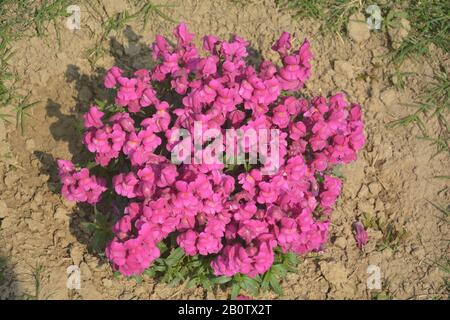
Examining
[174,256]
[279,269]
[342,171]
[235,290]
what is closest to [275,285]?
[279,269]

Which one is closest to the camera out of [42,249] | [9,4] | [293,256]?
[293,256]

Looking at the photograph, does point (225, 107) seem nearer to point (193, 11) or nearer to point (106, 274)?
point (106, 274)

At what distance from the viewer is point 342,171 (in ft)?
14.6

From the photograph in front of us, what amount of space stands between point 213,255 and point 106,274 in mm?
750

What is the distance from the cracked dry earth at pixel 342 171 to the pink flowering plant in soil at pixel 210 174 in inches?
16.5

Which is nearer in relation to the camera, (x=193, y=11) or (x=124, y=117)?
(x=124, y=117)

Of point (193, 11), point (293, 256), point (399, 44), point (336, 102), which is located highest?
point (193, 11)

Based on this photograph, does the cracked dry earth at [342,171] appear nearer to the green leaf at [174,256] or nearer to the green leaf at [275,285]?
the green leaf at [275,285]

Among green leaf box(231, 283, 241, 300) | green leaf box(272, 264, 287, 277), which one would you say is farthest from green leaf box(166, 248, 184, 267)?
green leaf box(272, 264, 287, 277)

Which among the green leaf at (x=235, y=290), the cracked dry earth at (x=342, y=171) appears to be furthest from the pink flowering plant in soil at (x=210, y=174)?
the cracked dry earth at (x=342, y=171)

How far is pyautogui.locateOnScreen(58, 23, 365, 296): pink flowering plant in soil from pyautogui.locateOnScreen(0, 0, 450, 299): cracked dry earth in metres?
0.42

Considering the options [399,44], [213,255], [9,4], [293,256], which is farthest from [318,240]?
[9,4]

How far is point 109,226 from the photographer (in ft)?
12.3

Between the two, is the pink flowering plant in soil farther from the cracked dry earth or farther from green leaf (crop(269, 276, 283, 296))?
the cracked dry earth
